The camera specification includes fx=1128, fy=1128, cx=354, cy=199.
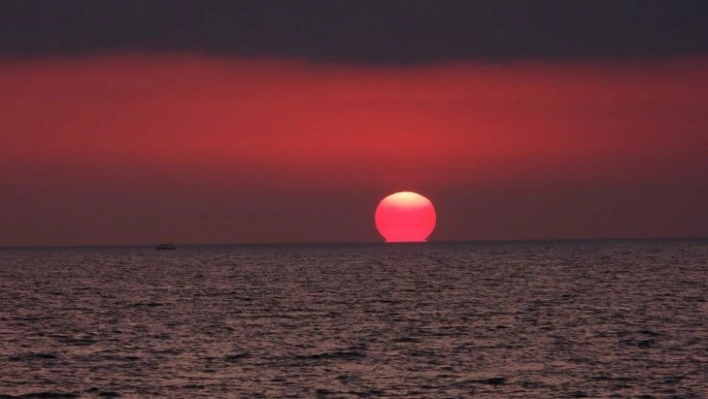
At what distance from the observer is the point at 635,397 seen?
53188mm

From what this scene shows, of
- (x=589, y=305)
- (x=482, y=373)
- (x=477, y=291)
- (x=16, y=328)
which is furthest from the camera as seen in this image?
(x=477, y=291)

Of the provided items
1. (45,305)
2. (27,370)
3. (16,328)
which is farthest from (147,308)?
(27,370)

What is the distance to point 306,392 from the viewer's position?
2163 inches

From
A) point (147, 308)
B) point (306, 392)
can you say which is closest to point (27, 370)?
point (306, 392)

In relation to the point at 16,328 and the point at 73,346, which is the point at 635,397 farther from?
the point at 16,328

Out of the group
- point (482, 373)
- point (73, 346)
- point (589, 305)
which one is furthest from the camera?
point (589, 305)

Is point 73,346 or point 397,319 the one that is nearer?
point 73,346

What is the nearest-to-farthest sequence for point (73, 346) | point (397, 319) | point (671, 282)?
point (73, 346), point (397, 319), point (671, 282)

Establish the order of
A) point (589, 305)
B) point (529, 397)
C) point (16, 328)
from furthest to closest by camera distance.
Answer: point (589, 305), point (16, 328), point (529, 397)

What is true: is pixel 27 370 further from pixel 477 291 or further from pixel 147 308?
pixel 477 291

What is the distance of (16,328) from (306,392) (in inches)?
1641

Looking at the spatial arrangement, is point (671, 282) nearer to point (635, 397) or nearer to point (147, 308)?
point (147, 308)

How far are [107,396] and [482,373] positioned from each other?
20.1 meters

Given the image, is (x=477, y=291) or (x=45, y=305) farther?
(x=477, y=291)
